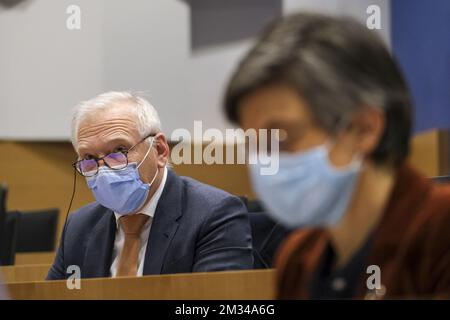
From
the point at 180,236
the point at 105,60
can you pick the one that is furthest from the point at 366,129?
the point at 105,60

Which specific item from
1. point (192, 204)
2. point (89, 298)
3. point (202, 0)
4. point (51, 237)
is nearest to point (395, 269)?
point (89, 298)

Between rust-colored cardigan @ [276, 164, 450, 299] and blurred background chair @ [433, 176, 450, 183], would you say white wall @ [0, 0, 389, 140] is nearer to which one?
blurred background chair @ [433, 176, 450, 183]

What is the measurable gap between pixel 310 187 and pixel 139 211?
1127 millimetres

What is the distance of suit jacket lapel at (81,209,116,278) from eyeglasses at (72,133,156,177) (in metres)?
0.17

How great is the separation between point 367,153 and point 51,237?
2713mm

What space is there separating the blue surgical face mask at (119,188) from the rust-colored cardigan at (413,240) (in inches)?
40.5

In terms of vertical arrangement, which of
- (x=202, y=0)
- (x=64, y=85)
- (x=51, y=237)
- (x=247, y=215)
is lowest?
(x=51, y=237)

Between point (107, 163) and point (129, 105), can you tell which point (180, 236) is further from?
point (129, 105)

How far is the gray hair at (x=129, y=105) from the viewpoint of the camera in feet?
8.35

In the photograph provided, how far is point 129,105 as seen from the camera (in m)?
2.59

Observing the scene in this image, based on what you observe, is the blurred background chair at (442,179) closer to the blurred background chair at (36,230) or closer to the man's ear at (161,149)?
the man's ear at (161,149)

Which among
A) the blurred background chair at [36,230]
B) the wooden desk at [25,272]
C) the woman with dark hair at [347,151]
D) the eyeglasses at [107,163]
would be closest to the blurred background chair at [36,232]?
the blurred background chair at [36,230]
